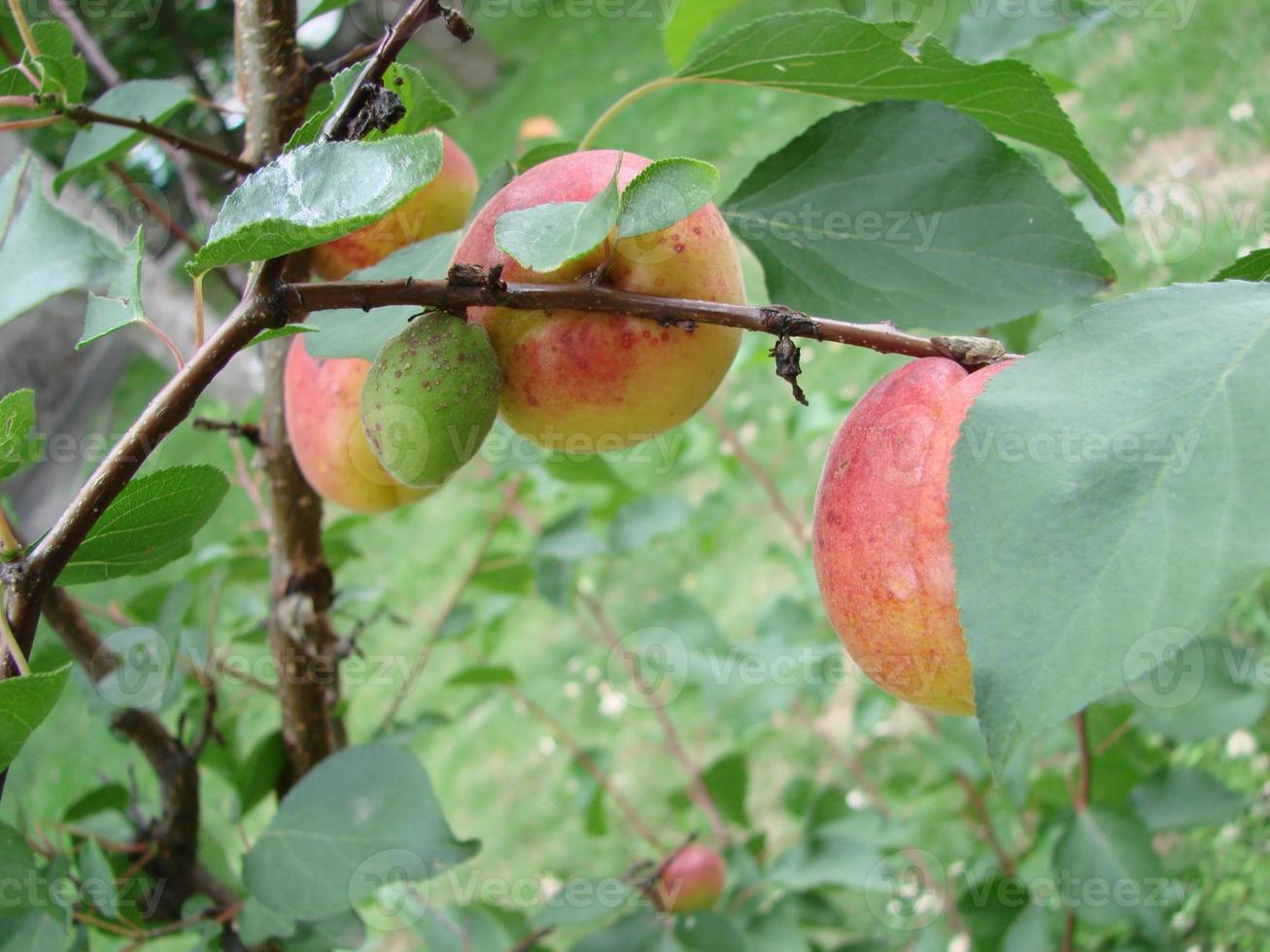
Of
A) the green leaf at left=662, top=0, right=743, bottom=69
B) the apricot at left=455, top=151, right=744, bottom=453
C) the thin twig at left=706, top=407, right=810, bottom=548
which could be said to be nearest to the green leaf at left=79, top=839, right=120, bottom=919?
the apricot at left=455, top=151, right=744, bottom=453

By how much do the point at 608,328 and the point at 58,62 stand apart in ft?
1.86

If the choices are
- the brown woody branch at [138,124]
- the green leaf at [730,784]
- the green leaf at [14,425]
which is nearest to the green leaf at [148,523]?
the green leaf at [14,425]

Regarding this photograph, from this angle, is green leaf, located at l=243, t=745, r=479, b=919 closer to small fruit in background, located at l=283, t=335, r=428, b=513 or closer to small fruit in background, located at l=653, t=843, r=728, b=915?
small fruit in background, located at l=283, t=335, r=428, b=513

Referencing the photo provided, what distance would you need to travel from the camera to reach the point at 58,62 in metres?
0.88

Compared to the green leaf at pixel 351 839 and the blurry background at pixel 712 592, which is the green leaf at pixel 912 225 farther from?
the green leaf at pixel 351 839

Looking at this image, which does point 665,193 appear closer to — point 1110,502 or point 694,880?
point 1110,502

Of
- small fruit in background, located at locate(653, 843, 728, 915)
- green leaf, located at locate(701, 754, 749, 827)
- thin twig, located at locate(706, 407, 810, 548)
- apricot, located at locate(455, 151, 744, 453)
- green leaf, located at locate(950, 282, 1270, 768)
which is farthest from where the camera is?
thin twig, located at locate(706, 407, 810, 548)

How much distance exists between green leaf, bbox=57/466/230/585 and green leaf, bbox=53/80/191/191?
1.30ft

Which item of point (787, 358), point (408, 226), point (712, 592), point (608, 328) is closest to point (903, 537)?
point (787, 358)

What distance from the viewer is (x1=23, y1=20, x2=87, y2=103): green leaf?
875 millimetres

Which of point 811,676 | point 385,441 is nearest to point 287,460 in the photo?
point 385,441

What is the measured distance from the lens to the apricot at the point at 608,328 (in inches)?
27.0

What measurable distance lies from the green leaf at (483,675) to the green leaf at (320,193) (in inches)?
39.5

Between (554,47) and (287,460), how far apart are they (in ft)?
29.3
